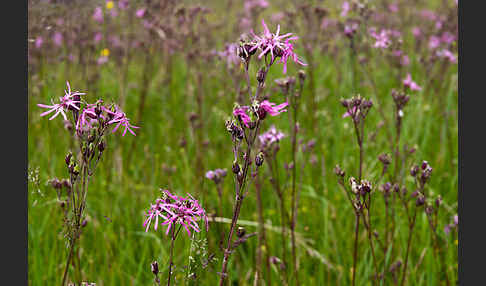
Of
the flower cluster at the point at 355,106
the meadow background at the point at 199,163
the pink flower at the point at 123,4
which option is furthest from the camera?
the pink flower at the point at 123,4

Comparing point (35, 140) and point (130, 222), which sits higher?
point (35, 140)

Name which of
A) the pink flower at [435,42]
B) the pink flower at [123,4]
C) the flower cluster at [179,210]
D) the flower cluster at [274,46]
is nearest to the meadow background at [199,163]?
the pink flower at [123,4]

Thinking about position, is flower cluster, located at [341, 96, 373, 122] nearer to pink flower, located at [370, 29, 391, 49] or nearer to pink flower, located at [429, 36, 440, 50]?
pink flower, located at [370, 29, 391, 49]

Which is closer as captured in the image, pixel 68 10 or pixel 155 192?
pixel 155 192

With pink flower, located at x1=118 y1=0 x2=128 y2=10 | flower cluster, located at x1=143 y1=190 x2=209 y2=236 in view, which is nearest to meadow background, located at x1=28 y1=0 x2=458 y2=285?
pink flower, located at x1=118 y1=0 x2=128 y2=10

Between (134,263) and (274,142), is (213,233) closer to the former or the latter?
(134,263)

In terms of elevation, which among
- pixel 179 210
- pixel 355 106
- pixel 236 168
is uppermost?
pixel 355 106

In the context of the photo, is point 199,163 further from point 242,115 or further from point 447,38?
point 447,38

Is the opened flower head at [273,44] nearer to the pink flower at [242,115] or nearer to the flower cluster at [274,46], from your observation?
the flower cluster at [274,46]

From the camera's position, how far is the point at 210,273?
2459 millimetres

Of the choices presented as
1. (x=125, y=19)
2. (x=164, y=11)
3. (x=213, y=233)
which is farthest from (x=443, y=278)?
(x=125, y=19)

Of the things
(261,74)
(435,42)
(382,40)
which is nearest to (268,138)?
(261,74)

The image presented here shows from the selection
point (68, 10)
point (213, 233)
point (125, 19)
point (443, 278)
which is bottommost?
point (443, 278)

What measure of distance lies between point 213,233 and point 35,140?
221cm
